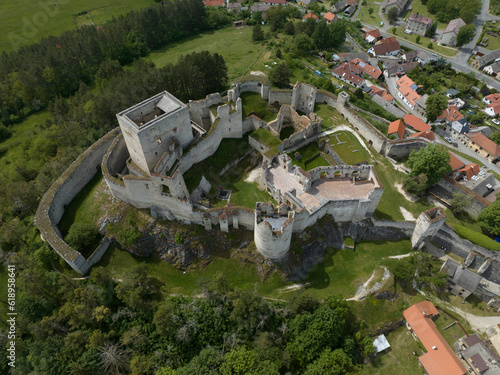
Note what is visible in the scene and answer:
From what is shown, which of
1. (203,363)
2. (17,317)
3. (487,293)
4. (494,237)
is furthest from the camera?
(494,237)

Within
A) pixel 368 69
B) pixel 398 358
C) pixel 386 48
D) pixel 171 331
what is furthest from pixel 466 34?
pixel 171 331

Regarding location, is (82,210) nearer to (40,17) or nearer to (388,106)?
(388,106)

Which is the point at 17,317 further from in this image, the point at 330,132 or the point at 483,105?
the point at 483,105

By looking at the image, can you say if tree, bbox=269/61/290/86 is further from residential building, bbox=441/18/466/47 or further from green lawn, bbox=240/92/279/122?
residential building, bbox=441/18/466/47

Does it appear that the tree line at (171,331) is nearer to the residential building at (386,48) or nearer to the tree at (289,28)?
the tree at (289,28)

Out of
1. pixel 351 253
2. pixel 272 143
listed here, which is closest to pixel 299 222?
pixel 351 253
